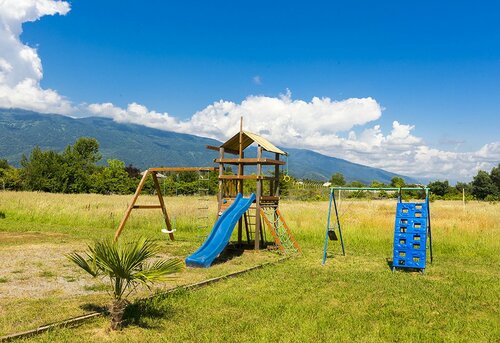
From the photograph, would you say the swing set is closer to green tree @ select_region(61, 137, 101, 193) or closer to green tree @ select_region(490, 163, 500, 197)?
green tree @ select_region(61, 137, 101, 193)

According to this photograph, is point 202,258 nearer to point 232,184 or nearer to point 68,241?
point 232,184

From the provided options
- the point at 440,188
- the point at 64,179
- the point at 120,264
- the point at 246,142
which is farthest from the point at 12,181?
the point at 440,188

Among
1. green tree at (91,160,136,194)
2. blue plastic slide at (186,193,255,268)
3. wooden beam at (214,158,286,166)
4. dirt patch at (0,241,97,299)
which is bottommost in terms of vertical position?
dirt patch at (0,241,97,299)

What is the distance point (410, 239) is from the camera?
11.7 meters

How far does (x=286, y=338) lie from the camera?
19.2ft

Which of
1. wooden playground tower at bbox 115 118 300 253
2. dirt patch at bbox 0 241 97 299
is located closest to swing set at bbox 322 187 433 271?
wooden playground tower at bbox 115 118 300 253

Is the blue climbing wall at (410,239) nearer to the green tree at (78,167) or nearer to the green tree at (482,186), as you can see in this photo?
the green tree at (78,167)

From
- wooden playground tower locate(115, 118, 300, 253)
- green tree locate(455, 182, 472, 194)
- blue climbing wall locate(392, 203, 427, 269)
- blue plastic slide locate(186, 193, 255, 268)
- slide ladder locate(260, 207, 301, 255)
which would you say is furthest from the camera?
green tree locate(455, 182, 472, 194)

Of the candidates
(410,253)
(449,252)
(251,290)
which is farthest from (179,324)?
Result: (449,252)

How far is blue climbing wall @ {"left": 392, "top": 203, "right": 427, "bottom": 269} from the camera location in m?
11.3

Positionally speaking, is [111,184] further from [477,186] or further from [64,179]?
[477,186]

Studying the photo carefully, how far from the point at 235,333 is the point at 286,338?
715 mm

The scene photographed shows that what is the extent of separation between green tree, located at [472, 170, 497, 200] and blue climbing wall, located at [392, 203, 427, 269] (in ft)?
246

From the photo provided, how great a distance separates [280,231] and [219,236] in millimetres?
2708
